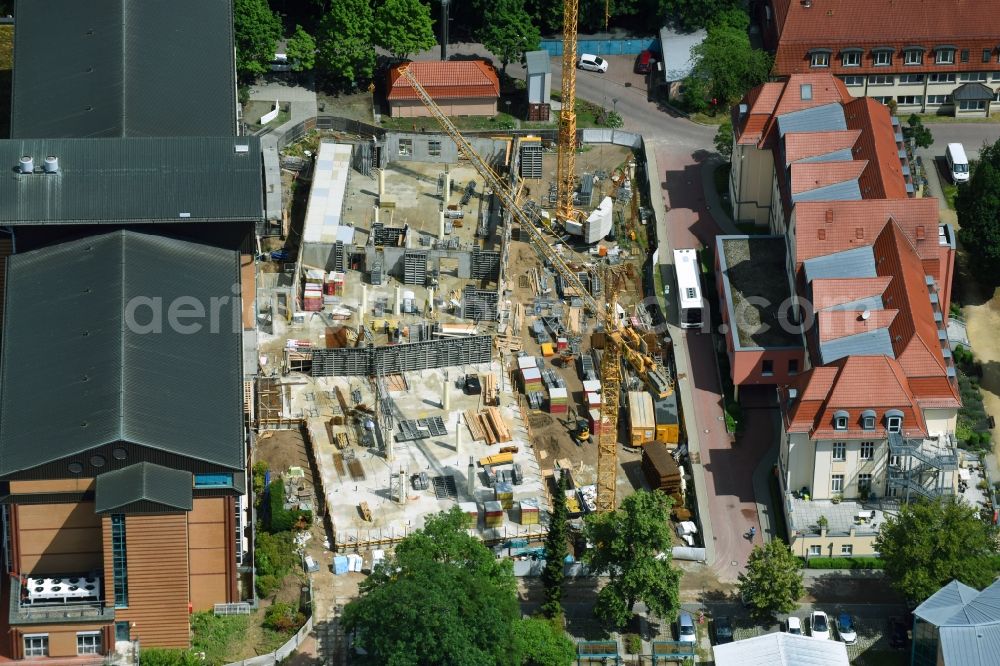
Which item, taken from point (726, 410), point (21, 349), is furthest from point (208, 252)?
point (726, 410)

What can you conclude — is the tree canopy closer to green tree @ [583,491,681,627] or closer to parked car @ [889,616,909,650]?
green tree @ [583,491,681,627]

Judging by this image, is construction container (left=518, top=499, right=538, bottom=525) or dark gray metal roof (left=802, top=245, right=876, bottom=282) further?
dark gray metal roof (left=802, top=245, right=876, bottom=282)

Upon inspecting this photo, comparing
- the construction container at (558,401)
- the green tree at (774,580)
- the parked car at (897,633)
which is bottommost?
the parked car at (897,633)

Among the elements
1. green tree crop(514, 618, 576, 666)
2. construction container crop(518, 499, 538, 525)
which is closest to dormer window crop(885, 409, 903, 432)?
construction container crop(518, 499, 538, 525)

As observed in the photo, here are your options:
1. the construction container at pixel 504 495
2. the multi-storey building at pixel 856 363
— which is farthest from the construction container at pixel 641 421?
the construction container at pixel 504 495

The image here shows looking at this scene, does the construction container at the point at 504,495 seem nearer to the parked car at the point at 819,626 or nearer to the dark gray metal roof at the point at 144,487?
the parked car at the point at 819,626

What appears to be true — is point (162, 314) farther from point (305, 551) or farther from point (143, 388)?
point (305, 551)

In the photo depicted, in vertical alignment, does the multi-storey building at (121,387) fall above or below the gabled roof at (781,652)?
above
